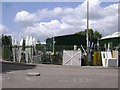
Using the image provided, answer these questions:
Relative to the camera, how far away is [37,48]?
21734mm

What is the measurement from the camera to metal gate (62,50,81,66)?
19.1 meters

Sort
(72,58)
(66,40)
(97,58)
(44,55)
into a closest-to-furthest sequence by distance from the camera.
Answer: (72,58), (97,58), (44,55), (66,40)

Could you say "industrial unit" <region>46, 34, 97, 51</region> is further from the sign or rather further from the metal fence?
the sign

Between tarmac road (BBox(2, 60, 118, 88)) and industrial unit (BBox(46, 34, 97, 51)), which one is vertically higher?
industrial unit (BBox(46, 34, 97, 51))

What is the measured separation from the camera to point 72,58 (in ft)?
62.8

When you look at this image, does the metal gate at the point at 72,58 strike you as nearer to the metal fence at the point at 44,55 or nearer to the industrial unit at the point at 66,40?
the metal fence at the point at 44,55

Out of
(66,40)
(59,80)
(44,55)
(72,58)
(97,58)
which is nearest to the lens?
(59,80)

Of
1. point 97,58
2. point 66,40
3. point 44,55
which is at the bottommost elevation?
point 97,58

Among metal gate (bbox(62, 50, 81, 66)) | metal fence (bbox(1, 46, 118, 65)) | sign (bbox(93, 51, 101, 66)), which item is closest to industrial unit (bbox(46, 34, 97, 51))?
metal fence (bbox(1, 46, 118, 65))

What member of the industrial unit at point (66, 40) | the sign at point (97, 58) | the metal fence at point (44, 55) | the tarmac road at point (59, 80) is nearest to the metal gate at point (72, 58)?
the metal fence at point (44, 55)

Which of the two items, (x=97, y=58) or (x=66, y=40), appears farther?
(x=66, y=40)

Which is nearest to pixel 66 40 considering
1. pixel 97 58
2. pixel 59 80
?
pixel 97 58

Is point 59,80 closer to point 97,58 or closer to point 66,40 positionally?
point 97,58

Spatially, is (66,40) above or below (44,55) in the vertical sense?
above
